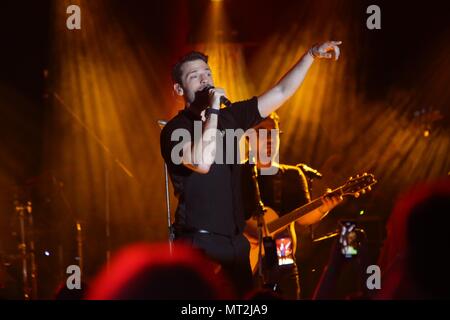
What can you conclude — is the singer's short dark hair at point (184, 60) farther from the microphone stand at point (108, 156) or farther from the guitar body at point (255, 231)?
the microphone stand at point (108, 156)

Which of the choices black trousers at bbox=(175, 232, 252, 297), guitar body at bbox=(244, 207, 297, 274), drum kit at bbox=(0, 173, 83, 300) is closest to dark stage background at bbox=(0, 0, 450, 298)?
drum kit at bbox=(0, 173, 83, 300)

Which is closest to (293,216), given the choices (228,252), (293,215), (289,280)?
(293,215)

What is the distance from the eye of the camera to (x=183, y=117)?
3.80 meters

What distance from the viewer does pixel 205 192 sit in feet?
12.1

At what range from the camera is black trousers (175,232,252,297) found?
Result: 3.64 meters

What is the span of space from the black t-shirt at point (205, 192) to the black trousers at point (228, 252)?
5cm

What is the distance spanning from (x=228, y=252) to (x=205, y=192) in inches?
14.2

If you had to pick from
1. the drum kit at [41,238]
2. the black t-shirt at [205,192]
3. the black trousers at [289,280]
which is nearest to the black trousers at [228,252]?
the black t-shirt at [205,192]

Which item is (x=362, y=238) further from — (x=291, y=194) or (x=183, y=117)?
(x=291, y=194)

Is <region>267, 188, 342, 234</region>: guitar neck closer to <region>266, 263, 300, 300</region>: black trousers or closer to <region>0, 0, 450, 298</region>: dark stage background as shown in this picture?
<region>266, 263, 300, 300</region>: black trousers

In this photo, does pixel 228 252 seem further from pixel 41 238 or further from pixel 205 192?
pixel 41 238
